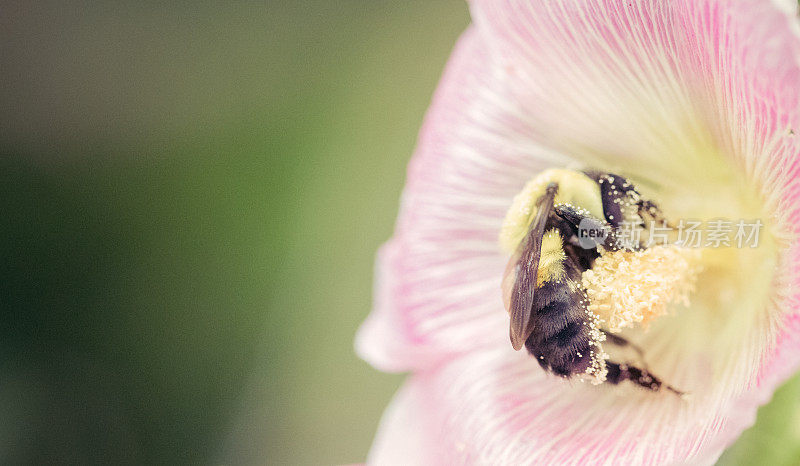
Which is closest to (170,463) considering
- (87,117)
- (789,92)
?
(87,117)

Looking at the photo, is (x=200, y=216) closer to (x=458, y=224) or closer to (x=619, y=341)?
(x=458, y=224)

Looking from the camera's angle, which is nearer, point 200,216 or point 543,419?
point 543,419

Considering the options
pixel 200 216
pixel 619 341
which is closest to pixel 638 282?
pixel 619 341

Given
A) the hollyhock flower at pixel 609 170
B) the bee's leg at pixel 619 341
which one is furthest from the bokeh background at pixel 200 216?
the bee's leg at pixel 619 341

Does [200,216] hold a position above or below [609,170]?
below

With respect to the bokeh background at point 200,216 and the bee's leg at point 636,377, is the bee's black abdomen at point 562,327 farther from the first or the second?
the bokeh background at point 200,216

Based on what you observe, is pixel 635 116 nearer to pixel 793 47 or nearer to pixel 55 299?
pixel 793 47

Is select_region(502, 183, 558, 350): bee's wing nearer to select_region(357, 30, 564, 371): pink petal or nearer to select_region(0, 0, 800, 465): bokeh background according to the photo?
select_region(357, 30, 564, 371): pink petal
